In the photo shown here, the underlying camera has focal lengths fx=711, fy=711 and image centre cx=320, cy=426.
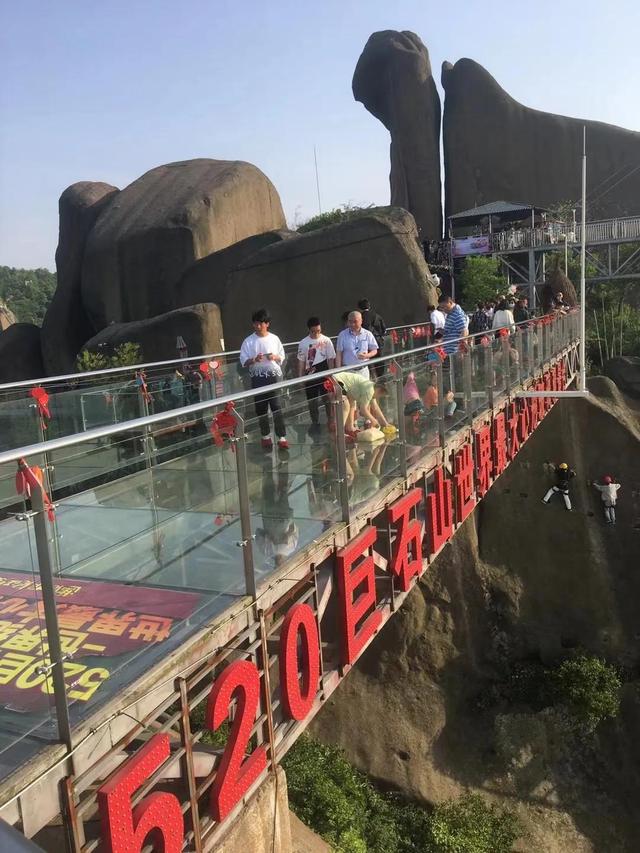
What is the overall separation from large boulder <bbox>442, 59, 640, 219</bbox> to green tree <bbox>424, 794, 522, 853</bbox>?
2700cm

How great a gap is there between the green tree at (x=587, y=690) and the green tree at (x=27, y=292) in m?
50.6

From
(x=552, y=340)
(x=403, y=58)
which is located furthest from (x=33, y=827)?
(x=403, y=58)

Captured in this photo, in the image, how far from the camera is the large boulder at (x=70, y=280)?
2553cm

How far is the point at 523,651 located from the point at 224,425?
1521 cm

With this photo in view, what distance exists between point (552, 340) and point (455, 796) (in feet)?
31.2

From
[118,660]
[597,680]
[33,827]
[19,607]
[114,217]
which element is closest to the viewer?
[33,827]

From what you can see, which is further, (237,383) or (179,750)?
(237,383)

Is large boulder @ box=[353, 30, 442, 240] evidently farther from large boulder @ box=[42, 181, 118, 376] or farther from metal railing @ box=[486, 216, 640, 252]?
large boulder @ box=[42, 181, 118, 376]

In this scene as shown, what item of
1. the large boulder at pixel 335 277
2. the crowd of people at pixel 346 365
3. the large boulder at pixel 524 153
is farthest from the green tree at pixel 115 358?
the large boulder at pixel 524 153

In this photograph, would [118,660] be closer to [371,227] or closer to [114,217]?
[371,227]

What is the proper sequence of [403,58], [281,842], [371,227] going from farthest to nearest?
[403,58] < [371,227] < [281,842]

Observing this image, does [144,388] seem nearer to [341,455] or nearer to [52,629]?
[341,455]

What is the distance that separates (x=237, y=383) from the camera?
9531 mm

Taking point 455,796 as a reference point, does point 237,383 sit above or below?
above
